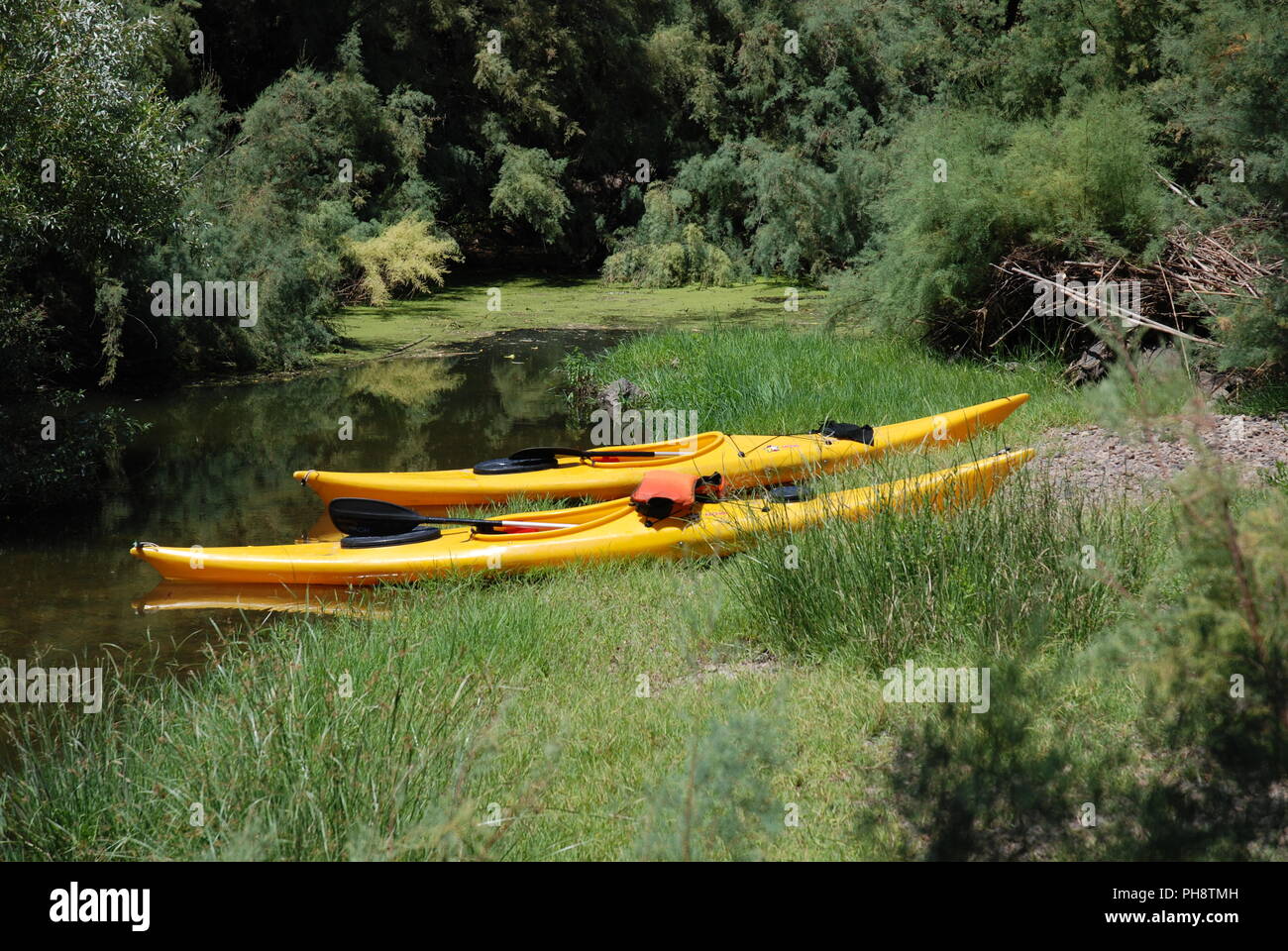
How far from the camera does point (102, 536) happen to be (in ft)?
22.0

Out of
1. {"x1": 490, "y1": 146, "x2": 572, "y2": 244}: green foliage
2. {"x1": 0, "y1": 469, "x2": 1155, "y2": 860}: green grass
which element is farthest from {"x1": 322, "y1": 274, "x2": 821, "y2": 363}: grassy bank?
{"x1": 0, "y1": 469, "x2": 1155, "y2": 860}: green grass

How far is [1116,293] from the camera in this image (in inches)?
322

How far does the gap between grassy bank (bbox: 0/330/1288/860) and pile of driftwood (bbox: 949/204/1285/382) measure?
3.56m

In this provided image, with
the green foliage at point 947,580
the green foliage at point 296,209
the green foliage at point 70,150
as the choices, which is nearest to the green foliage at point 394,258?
the green foliage at point 296,209

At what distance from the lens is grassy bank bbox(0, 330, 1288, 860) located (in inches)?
95.4

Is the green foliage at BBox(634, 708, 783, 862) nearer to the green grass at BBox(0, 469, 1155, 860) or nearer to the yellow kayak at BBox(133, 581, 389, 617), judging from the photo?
the green grass at BBox(0, 469, 1155, 860)

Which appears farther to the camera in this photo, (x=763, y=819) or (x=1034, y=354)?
(x=1034, y=354)

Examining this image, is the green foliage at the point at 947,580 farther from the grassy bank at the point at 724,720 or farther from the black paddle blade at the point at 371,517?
the black paddle blade at the point at 371,517

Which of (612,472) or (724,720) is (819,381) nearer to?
(612,472)

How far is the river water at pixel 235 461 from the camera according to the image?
17.8 ft

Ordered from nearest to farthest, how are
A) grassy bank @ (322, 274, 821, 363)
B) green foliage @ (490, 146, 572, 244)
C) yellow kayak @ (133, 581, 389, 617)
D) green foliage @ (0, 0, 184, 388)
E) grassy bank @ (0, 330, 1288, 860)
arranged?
grassy bank @ (0, 330, 1288, 860) < yellow kayak @ (133, 581, 389, 617) < green foliage @ (0, 0, 184, 388) < grassy bank @ (322, 274, 821, 363) < green foliage @ (490, 146, 572, 244)

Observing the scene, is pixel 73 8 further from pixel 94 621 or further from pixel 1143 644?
pixel 1143 644

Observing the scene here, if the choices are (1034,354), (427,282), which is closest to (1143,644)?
(1034,354)
